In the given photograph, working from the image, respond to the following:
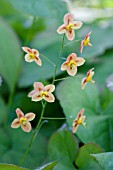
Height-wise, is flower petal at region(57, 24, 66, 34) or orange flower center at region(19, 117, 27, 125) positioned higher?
flower petal at region(57, 24, 66, 34)

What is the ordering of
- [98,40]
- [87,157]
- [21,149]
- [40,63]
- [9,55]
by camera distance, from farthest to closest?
[98,40]
[9,55]
[21,149]
[87,157]
[40,63]

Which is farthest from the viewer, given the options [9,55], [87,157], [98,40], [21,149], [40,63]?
[98,40]

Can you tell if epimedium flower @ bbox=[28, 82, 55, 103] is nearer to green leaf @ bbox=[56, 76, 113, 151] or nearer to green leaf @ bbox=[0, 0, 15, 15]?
green leaf @ bbox=[56, 76, 113, 151]

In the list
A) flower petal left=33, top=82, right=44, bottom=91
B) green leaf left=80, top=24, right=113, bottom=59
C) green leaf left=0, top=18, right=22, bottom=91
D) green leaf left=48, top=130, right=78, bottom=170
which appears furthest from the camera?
green leaf left=80, top=24, right=113, bottom=59

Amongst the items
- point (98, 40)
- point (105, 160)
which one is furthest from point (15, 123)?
point (98, 40)

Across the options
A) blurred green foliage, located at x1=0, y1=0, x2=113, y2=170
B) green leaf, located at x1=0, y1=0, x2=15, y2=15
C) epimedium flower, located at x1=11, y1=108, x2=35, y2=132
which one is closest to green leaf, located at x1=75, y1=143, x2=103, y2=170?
blurred green foliage, located at x1=0, y1=0, x2=113, y2=170

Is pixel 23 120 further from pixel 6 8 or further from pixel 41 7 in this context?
pixel 6 8
